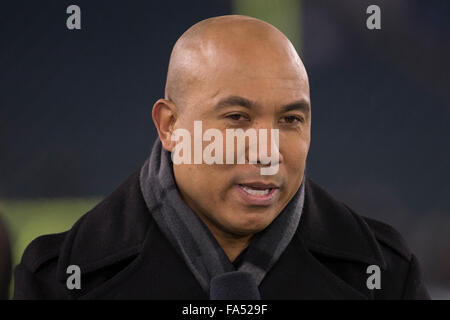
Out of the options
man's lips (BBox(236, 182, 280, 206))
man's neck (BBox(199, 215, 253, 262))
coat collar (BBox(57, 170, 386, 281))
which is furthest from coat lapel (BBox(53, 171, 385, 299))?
man's lips (BBox(236, 182, 280, 206))

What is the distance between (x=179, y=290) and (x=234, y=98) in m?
0.52

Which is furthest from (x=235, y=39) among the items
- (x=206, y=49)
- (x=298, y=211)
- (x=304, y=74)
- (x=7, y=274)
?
(x=7, y=274)

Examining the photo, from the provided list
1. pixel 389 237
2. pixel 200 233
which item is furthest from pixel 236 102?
pixel 389 237

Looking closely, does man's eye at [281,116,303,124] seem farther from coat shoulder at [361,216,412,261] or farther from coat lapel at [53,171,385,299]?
coat shoulder at [361,216,412,261]

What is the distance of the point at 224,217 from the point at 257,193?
0.11 m

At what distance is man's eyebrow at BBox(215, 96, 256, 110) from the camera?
4.84 feet

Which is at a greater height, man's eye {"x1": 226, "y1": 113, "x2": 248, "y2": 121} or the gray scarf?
man's eye {"x1": 226, "y1": 113, "x2": 248, "y2": 121}

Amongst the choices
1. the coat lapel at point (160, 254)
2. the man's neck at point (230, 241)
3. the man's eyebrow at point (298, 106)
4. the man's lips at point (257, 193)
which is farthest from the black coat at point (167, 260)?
the man's eyebrow at point (298, 106)

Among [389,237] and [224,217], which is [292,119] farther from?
[389,237]

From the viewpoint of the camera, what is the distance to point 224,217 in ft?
5.13

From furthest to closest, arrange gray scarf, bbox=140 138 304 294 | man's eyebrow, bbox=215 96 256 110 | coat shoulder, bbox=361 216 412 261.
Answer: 1. coat shoulder, bbox=361 216 412 261
2. gray scarf, bbox=140 138 304 294
3. man's eyebrow, bbox=215 96 256 110

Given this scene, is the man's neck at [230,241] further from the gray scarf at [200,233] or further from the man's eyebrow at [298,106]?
the man's eyebrow at [298,106]

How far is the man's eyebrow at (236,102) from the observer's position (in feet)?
4.84
